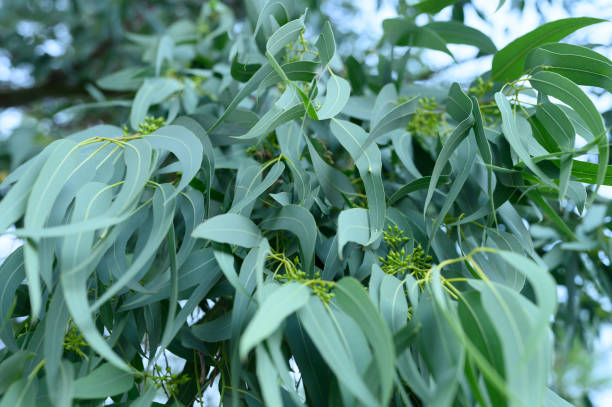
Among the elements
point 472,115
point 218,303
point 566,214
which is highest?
point 472,115

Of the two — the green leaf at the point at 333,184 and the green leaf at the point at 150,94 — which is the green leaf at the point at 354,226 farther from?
the green leaf at the point at 150,94

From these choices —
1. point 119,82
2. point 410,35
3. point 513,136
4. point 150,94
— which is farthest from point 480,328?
point 119,82

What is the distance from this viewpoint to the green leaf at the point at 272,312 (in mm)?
351

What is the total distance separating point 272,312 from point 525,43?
0.58 meters

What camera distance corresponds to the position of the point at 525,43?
720 millimetres

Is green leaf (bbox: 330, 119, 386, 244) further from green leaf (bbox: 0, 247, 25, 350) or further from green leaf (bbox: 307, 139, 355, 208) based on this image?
green leaf (bbox: 0, 247, 25, 350)

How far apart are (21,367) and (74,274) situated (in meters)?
0.13

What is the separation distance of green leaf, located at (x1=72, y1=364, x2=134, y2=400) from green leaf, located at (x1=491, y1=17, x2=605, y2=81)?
23.7 inches

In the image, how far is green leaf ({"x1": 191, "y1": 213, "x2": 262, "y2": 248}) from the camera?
18.4 inches

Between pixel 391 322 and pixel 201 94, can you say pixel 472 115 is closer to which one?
pixel 391 322

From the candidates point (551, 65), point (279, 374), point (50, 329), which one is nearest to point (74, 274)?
point (50, 329)

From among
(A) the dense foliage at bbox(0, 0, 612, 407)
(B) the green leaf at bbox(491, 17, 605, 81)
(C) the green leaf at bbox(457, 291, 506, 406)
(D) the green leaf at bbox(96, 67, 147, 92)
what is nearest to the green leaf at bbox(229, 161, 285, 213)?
(A) the dense foliage at bbox(0, 0, 612, 407)

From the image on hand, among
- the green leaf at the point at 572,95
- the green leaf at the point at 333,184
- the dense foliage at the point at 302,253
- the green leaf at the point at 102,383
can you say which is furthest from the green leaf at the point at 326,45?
the green leaf at the point at 102,383

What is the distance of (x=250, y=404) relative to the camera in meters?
0.51
